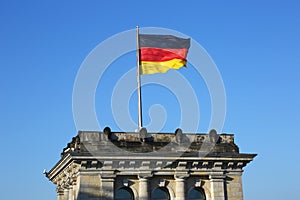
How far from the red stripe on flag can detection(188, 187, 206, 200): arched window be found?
413 inches

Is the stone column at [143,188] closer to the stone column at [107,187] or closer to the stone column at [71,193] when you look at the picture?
the stone column at [107,187]

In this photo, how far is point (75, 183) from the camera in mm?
35562

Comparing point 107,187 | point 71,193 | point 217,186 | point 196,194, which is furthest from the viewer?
point 71,193

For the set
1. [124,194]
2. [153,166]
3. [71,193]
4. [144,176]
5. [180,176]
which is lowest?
[124,194]

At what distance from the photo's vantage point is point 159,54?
40188 millimetres

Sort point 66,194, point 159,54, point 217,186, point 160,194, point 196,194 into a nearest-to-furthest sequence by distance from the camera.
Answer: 1. point 160,194
2. point 217,186
3. point 196,194
4. point 66,194
5. point 159,54

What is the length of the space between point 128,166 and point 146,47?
10274mm

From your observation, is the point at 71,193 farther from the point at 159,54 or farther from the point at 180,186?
the point at 159,54

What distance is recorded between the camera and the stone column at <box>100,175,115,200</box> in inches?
1328

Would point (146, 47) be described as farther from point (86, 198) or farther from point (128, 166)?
point (86, 198)

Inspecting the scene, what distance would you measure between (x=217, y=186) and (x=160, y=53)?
11300 millimetres

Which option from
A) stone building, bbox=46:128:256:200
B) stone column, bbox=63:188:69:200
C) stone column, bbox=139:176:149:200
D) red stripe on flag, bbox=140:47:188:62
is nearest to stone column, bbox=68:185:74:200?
stone building, bbox=46:128:256:200

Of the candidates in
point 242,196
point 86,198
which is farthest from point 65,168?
point 242,196

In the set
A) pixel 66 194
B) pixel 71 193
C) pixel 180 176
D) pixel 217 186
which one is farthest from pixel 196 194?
pixel 66 194
